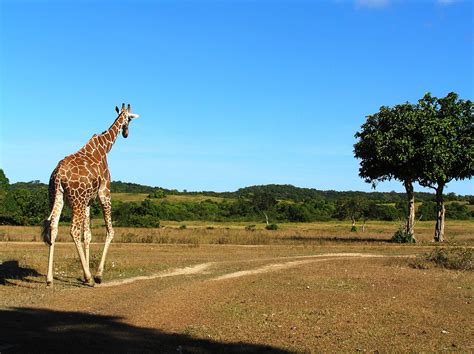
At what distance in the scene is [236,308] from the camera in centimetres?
1284

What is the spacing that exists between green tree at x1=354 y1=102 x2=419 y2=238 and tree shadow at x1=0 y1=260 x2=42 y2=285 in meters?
25.9

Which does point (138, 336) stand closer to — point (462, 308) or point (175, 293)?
point (175, 293)

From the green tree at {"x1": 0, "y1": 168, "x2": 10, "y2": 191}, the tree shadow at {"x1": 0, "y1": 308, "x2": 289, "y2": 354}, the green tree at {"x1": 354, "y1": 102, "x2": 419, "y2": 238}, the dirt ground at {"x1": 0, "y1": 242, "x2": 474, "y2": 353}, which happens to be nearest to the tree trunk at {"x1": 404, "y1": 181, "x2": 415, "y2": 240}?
the green tree at {"x1": 354, "y1": 102, "x2": 419, "y2": 238}

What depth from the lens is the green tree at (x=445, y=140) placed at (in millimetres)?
37250

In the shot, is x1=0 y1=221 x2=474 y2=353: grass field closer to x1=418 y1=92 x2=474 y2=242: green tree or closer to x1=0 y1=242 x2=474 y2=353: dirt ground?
x1=0 y1=242 x2=474 y2=353: dirt ground

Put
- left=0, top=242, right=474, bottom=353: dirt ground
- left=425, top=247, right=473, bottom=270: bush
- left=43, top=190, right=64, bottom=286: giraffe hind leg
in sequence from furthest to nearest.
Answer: left=425, top=247, right=473, bottom=270: bush < left=43, top=190, right=64, bottom=286: giraffe hind leg < left=0, top=242, right=474, bottom=353: dirt ground

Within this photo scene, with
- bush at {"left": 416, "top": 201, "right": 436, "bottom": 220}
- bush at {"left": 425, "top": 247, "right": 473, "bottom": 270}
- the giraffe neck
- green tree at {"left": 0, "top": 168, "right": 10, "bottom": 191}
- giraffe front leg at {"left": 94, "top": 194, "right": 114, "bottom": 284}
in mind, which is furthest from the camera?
bush at {"left": 416, "top": 201, "right": 436, "bottom": 220}

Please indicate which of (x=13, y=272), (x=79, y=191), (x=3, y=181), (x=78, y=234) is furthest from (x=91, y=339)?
(x=3, y=181)

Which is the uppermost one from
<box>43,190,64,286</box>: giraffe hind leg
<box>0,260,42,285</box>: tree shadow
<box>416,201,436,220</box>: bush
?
<box>416,201,436,220</box>: bush

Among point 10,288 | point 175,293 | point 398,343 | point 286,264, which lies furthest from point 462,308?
point 10,288

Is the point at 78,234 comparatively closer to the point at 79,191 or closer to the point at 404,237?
the point at 79,191

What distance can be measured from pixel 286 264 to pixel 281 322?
468 inches

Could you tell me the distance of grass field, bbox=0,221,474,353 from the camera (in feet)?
31.7

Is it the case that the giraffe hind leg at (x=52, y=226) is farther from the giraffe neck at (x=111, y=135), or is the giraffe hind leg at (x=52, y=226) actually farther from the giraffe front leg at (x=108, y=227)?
the giraffe neck at (x=111, y=135)
